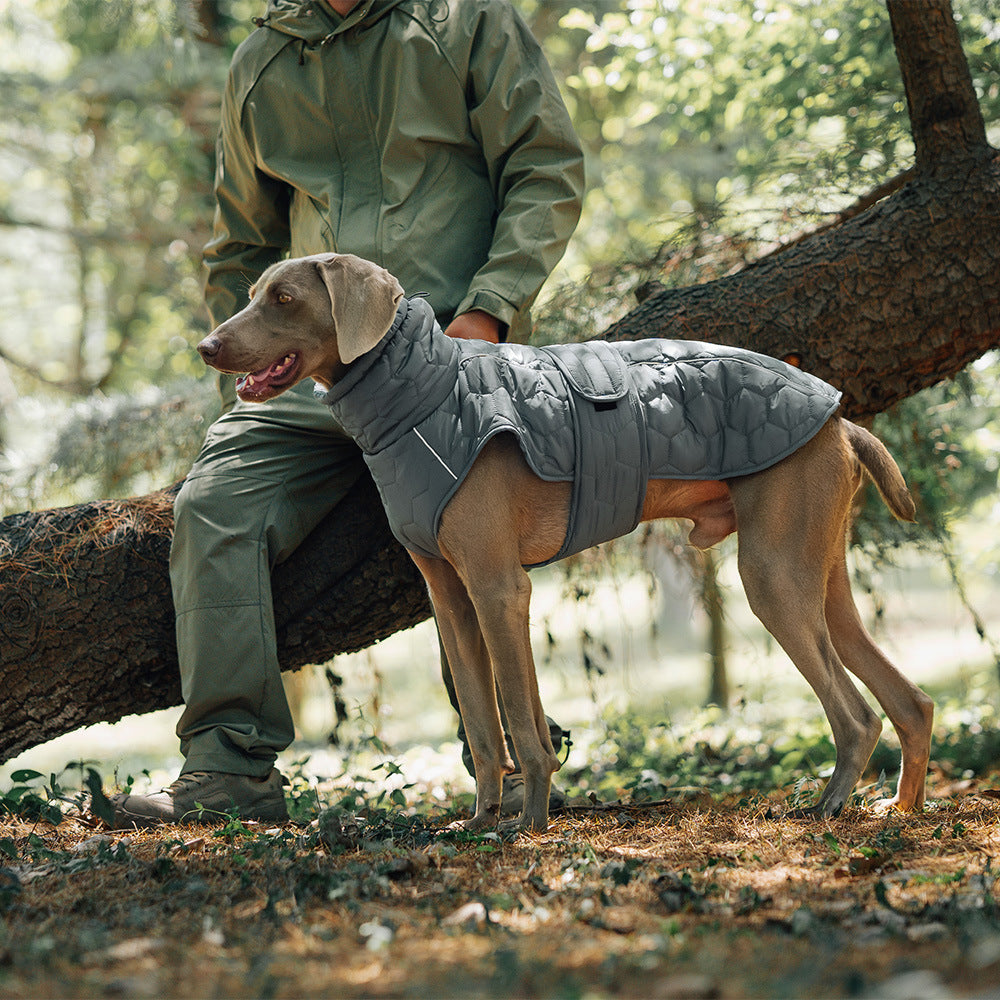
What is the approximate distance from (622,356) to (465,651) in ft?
3.93

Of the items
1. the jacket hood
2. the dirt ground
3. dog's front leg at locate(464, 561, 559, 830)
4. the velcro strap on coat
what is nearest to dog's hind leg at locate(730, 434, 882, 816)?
the dirt ground

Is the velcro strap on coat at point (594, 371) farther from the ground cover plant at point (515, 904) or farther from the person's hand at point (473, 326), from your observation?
the ground cover plant at point (515, 904)

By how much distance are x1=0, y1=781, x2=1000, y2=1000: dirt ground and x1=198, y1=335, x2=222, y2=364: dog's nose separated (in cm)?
154

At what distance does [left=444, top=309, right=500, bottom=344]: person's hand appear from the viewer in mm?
3945

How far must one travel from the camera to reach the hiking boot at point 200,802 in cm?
369

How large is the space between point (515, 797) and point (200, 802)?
1157mm

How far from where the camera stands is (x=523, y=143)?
420 cm

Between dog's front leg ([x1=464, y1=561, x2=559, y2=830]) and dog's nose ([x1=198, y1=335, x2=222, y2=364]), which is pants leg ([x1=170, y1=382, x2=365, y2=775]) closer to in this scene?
dog's nose ([x1=198, y1=335, x2=222, y2=364])

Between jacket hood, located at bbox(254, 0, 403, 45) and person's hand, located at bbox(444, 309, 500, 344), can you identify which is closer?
person's hand, located at bbox(444, 309, 500, 344)

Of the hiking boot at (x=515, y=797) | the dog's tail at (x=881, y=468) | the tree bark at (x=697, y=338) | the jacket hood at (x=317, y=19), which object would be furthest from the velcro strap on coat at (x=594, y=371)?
the jacket hood at (x=317, y=19)

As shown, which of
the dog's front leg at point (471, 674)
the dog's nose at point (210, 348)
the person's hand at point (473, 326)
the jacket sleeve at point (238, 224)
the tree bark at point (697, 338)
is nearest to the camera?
the dog's nose at point (210, 348)

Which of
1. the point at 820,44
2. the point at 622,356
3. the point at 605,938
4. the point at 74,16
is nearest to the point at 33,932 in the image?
the point at 605,938

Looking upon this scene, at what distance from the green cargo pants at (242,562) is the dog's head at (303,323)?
0.72m

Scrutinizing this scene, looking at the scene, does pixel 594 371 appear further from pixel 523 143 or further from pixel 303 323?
pixel 523 143
